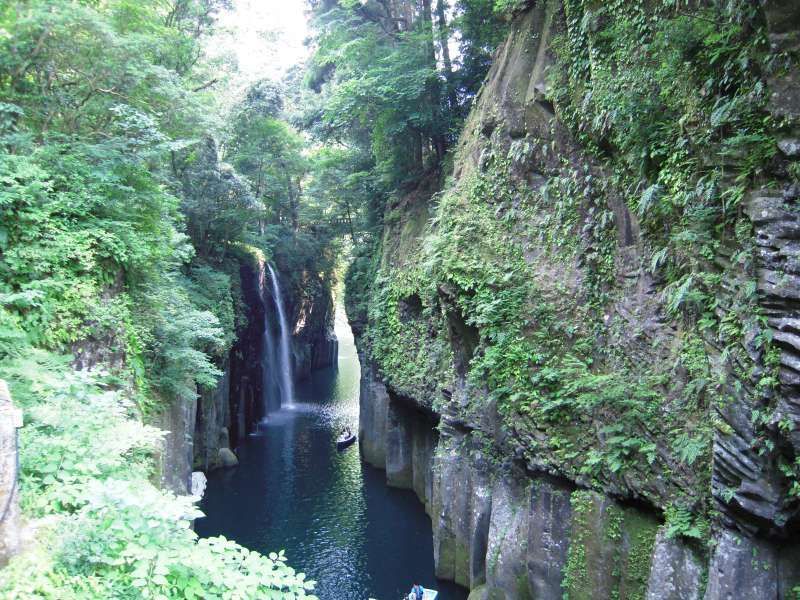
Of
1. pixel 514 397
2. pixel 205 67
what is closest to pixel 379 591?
pixel 514 397

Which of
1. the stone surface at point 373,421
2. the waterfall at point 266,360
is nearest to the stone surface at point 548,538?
the stone surface at point 373,421

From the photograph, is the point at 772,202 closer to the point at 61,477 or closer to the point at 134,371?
the point at 61,477

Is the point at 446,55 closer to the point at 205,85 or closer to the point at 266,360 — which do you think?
the point at 205,85

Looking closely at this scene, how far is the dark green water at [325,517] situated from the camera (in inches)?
647

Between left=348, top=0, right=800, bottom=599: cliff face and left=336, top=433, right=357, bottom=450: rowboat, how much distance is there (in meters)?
11.6

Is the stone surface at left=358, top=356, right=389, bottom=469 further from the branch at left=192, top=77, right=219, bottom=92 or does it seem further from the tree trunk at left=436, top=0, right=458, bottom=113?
the branch at left=192, top=77, right=219, bottom=92

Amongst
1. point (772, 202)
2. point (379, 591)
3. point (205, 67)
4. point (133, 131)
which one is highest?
point (205, 67)

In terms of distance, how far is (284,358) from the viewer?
1487 inches

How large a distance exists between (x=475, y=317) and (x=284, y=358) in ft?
87.0

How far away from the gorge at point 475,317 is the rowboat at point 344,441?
4.23m

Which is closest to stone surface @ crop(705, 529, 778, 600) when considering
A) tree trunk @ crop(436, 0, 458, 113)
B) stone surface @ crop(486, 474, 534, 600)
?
stone surface @ crop(486, 474, 534, 600)

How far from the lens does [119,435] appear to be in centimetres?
721

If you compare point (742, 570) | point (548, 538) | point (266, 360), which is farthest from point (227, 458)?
point (742, 570)

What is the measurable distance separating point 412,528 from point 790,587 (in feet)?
44.2
